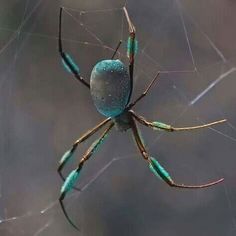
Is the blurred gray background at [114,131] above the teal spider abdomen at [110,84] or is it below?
below

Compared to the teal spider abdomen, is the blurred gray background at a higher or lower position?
lower

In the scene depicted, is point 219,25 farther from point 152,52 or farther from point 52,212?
point 52,212

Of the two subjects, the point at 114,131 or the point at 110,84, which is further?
the point at 114,131

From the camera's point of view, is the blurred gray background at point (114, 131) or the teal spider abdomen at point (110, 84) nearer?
the teal spider abdomen at point (110, 84)

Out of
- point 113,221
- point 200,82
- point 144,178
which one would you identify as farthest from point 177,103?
point 113,221

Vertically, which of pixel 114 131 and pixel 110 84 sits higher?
pixel 110 84
